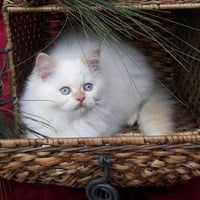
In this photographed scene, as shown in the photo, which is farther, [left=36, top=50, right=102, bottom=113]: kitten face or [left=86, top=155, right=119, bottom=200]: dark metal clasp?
[left=36, top=50, right=102, bottom=113]: kitten face

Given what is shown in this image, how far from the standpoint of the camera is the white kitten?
39.3 inches

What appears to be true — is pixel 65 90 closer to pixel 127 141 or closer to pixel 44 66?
pixel 44 66

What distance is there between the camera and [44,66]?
998 mm

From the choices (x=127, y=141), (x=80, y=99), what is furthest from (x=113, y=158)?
(x=80, y=99)

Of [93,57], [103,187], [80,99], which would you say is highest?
[93,57]

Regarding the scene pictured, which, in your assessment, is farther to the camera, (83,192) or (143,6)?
(83,192)

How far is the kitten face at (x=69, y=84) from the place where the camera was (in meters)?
0.98

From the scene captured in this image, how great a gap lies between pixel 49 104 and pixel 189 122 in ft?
1.32

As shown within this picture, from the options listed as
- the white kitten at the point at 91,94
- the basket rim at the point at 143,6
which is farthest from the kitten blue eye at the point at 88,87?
the basket rim at the point at 143,6

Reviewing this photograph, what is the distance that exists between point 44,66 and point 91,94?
127 mm

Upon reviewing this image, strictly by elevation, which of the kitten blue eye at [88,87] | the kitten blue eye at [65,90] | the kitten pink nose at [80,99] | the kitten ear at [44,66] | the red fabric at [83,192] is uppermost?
the kitten ear at [44,66]

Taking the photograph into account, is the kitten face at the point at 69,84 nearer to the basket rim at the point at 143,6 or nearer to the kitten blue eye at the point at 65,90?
the kitten blue eye at the point at 65,90

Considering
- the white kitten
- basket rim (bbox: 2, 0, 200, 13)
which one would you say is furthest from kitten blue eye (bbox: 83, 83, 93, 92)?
basket rim (bbox: 2, 0, 200, 13)

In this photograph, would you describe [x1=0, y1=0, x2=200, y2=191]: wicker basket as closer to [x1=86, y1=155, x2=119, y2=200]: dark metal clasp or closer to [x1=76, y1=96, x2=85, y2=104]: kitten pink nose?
[x1=86, y1=155, x2=119, y2=200]: dark metal clasp
